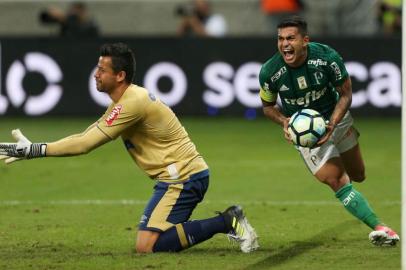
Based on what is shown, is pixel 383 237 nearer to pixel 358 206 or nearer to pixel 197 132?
pixel 358 206

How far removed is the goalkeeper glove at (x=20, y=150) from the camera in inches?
341

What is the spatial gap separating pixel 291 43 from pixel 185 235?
1980 millimetres

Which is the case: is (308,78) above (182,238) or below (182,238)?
above

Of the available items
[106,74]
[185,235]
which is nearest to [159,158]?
[185,235]

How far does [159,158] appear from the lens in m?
9.21

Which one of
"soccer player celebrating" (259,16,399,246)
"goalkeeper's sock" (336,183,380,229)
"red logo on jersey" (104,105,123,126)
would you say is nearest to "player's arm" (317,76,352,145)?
"soccer player celebrating" (259,16,399,246)

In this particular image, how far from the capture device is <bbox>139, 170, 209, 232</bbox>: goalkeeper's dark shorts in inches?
361

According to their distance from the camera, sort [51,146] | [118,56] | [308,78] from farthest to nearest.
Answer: [308,78], [118,56], [51,146]

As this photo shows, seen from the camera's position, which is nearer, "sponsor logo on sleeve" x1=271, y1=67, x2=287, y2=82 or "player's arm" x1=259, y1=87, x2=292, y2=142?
"sponsor logo on sleeve" x1=271, y1=67, x2=287, y2=82

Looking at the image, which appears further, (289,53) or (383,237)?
(289,53)

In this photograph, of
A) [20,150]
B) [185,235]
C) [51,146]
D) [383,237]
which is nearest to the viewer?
[20,150]

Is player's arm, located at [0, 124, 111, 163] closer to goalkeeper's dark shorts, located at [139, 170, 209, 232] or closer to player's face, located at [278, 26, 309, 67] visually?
goalkeeper's dark shorts, located at [139, 170, 209, 232]

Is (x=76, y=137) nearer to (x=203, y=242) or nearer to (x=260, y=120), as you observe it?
(x=203, y=242)

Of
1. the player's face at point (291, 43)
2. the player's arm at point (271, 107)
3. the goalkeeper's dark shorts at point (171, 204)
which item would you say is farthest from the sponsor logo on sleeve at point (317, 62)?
the goalkeeper's dark shorts at point (171, 204)
